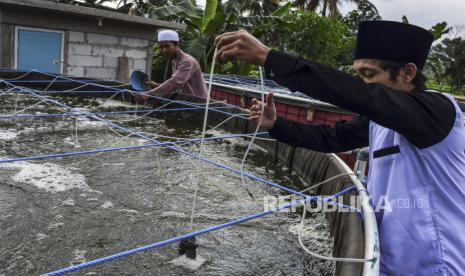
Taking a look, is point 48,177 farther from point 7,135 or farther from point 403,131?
point 403,131

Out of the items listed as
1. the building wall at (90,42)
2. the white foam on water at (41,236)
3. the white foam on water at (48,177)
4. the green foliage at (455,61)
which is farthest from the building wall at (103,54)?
the green foliage at (455,61)

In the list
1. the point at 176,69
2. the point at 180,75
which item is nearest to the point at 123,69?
the point at 176,69

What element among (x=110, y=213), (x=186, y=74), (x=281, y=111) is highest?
(x=186, y=74)

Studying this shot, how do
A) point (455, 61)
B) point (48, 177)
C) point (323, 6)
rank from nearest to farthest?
1. point (48, 177)
2. point (323, 6)
3. point (455, 61)

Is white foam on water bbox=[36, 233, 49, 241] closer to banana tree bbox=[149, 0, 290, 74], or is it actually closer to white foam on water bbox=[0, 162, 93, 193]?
white foam on water bbox=[0, 162, 93, 193]

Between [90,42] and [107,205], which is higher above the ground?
[90,42]

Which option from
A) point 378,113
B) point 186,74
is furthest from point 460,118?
point 186,74

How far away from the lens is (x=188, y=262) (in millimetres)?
2291

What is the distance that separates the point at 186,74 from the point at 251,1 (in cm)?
1064

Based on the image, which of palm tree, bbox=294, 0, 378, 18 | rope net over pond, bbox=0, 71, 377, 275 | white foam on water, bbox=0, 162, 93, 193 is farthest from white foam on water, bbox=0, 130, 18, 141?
palm tree, bbox=294, 0, 378, 18

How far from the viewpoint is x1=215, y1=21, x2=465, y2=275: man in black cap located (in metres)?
1.24

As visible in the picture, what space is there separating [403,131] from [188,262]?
4.92ft

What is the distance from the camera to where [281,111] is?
21.0 feet

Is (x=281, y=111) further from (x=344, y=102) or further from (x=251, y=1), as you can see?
(x=251, y=1)
